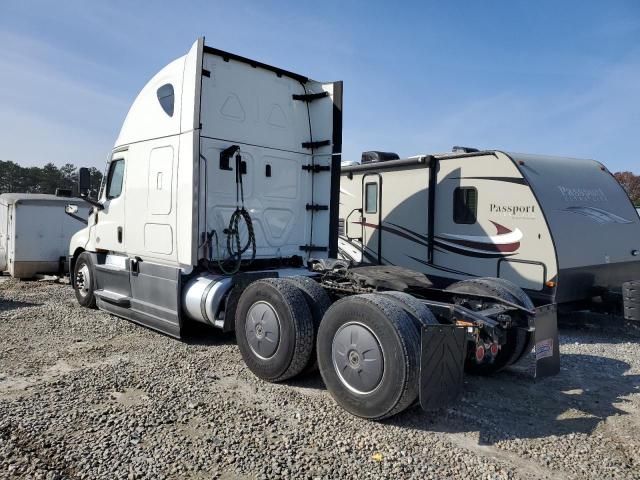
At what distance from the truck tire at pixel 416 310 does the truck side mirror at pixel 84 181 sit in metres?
5.43

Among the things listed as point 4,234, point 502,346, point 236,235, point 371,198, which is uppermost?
point 371,198

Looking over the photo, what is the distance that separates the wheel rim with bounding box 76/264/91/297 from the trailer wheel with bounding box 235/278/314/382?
4005 millimetres

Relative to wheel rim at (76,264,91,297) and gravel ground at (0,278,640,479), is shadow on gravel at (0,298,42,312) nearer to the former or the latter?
wheel rim at (76,264,91,297)

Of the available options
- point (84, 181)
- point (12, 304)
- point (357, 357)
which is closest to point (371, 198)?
point (84, 181)

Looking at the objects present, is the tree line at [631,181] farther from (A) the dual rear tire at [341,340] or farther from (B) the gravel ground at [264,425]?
(A) the dual rear tire at [341,340]

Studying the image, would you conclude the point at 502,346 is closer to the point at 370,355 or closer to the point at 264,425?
the point at 370,355

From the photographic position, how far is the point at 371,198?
379 inches

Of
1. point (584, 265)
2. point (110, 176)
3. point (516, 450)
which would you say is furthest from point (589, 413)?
point (110, 176)

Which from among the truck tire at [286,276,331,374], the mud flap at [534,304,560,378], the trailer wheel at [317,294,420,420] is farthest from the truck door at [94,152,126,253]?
the mud flap at [534,304,560,378]

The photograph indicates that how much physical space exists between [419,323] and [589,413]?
5.95ft

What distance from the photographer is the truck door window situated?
24.7 feet

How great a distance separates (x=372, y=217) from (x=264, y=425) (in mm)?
6156

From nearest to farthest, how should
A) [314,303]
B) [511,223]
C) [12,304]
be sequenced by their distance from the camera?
[314,303], [511,223], [12,304]

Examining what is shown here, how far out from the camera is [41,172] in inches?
1524
